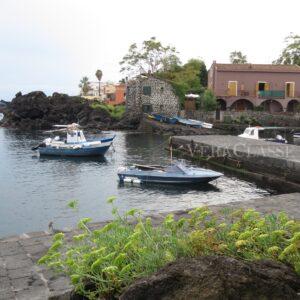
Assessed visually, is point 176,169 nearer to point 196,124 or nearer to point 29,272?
point 29,272

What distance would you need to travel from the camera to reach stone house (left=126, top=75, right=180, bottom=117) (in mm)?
64500

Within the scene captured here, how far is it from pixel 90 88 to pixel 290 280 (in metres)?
120

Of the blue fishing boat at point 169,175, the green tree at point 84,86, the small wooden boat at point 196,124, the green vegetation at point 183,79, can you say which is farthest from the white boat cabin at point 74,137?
the green tree at point 84,86

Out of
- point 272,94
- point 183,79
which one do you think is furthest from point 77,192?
point 183,79

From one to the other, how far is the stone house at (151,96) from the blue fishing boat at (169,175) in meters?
41.4

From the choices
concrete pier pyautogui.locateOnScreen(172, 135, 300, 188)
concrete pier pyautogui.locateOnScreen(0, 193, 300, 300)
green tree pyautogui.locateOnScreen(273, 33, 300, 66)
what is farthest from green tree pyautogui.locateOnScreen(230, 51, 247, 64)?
concrete pier pyautogui.locateOnScreen(0, 193, 300, 300)

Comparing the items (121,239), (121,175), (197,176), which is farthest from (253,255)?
(121,175)

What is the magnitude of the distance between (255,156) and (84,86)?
97.0 meters

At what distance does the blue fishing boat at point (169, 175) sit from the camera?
22516mm

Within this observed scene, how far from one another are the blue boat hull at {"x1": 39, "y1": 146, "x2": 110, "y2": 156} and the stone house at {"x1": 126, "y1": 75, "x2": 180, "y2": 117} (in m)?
30.1

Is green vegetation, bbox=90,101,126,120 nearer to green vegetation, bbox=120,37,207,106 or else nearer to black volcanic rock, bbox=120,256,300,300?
green vegetation, bbox=120,37,207,106

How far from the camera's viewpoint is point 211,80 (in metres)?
66.9

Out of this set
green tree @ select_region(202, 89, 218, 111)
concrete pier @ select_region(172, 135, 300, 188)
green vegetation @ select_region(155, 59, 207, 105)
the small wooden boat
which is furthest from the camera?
green vegetation @ select_region(155, 59, 207, 105)

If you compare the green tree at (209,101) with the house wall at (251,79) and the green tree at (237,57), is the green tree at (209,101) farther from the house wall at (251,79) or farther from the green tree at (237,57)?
the green tree at (237,57)
